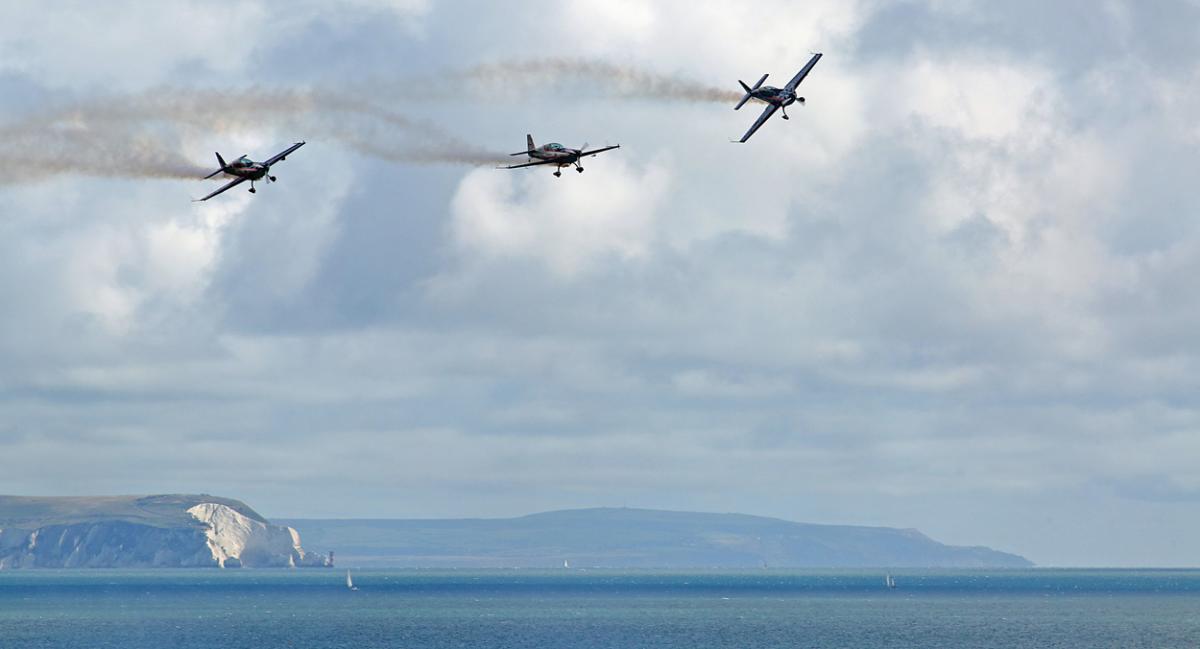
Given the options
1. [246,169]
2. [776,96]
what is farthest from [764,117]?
[246,169]

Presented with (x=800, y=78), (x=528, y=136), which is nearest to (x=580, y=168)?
(x=528, y=136)

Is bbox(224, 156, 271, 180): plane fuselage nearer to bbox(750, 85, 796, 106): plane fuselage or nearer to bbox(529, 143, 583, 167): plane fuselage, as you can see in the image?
bbox(529, 143, 583, 167): plane fuselage

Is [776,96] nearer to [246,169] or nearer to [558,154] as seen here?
[558,154]

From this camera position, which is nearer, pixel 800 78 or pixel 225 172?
pixel 225 172

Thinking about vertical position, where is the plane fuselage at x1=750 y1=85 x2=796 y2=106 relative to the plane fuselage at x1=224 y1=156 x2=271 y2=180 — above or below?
above

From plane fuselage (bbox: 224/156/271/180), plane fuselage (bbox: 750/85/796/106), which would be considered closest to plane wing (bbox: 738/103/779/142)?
plane fuselage (bbox: 750/85/796/106)

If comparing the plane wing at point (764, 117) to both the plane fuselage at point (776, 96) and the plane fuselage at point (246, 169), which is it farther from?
the plane fuselage at point (246, 169)

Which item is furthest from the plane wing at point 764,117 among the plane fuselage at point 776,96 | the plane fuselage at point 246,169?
the plane fuselage at point 246,169

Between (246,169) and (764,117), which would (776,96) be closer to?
(764,117)

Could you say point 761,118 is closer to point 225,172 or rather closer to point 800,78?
point 800,78

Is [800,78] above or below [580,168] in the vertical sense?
above

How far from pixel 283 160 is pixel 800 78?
44615 mm

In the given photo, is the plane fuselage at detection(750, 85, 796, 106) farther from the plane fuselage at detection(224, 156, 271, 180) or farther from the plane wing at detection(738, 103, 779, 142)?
the plane fuselage at detection(224, 156, 271, 180)

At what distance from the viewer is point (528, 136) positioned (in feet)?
447
